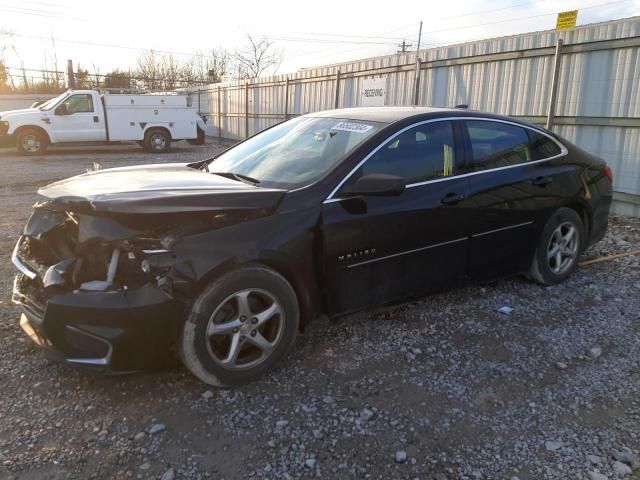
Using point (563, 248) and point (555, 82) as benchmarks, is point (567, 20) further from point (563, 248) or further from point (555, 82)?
point (563, 248)

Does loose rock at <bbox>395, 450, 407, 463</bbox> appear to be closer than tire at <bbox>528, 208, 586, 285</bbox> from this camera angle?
Yes

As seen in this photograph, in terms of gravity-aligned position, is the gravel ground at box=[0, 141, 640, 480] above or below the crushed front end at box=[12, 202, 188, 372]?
below

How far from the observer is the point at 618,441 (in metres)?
2.62

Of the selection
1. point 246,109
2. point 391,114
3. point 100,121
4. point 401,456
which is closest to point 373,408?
point 401,456

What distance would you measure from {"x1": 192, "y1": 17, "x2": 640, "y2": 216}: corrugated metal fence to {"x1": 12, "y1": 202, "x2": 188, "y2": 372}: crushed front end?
7.44 meters

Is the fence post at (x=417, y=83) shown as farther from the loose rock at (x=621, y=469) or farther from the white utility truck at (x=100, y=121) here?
the white utility truck at (x=100, y=121)

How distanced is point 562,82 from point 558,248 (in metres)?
4.80

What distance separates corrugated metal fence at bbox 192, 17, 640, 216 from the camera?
7.46 m

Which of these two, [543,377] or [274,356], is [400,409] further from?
[543,377]

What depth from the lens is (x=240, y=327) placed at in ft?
9.66

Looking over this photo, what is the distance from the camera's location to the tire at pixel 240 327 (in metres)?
2.79

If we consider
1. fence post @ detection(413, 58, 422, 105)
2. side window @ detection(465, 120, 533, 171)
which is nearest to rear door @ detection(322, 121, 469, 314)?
side window @ detection(465, 120, 533, 171)

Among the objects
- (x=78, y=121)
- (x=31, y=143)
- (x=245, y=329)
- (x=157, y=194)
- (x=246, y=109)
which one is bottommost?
(x=245, y=329)

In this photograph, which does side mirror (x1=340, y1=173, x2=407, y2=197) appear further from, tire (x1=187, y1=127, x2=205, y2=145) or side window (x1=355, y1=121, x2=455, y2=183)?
tire (x1=187, y1=127, x2=205, y2=145)
